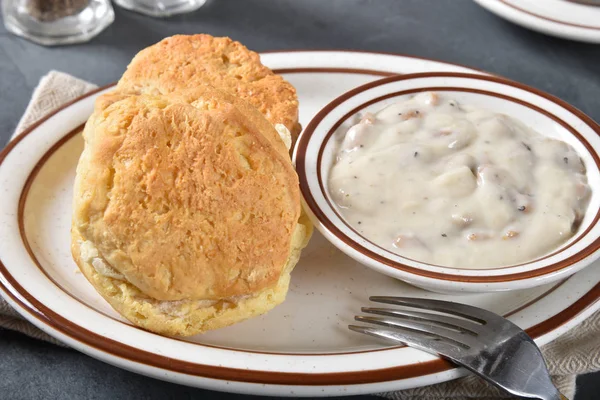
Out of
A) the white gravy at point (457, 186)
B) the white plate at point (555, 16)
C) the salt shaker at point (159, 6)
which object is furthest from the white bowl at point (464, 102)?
the salt shaker at point (159, 6)

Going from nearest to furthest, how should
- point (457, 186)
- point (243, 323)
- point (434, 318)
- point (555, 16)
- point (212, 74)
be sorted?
point (434, 318) → point (243, 323) → point (457, 186) → point (212, 74) → point (555, 16)

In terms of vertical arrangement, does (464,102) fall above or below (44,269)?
above

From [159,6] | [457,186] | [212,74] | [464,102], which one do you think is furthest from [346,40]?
[457,186]

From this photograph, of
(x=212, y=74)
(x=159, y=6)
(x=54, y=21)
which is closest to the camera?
(x=212, y=74)

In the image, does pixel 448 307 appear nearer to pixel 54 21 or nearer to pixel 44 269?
pixel 44 269

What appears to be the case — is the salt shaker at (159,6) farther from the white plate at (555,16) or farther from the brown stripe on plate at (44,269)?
the white plate at (555,16)

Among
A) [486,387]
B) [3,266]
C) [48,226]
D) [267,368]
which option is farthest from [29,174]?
[486,387]
